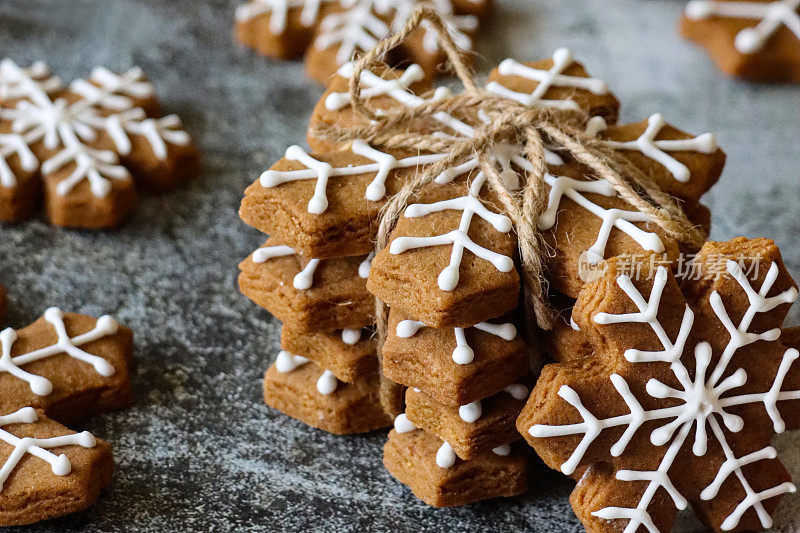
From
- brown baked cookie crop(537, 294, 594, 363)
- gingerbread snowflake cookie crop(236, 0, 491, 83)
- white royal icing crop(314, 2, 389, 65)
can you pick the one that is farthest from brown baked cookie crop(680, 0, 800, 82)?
brown baked cookie crop(537, 294, 594, 363)

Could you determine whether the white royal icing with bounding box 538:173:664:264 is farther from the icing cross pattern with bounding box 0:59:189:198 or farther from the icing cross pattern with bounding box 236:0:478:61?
the icing cross pattern with bounding box 0:59:189:198

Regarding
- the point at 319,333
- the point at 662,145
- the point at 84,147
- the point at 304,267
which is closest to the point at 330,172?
the point at 304,267

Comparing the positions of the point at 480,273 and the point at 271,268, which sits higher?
the point at 480,273

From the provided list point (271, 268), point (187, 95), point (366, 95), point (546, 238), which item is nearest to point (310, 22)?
point (187, 95)

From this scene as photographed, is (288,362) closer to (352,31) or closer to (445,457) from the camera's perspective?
(445,457)

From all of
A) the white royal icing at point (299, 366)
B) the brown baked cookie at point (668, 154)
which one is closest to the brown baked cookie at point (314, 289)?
the white royal icing at point (299, 366)

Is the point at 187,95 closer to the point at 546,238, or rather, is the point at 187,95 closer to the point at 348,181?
the point at 348,181

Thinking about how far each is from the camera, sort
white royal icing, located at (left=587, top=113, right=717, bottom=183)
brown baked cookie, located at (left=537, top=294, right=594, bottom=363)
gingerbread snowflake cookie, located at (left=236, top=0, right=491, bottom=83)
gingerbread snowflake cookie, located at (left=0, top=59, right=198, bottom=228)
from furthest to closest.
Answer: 1. gingerbread snowflake cookie, located at (left=236, top=0, right=491, bottom=83)
2. gingerbread snowflake cookie, located at (left=0, top=59, right=198, bottom=228)
3. white royal icing, located at (left=587, top=113, right=717, bottom=183)
4. brown baked cookie, located at (left=537, top=294, right=594, bottom=363)
